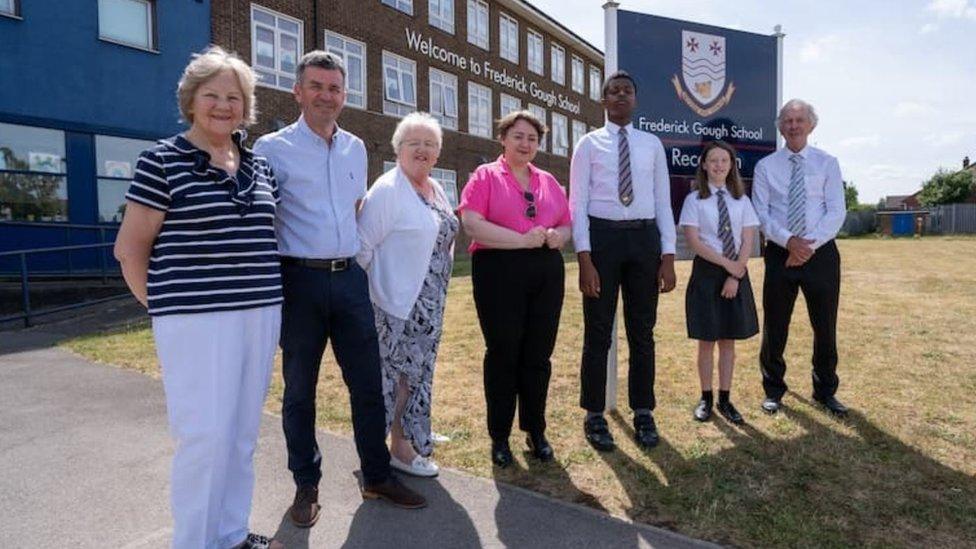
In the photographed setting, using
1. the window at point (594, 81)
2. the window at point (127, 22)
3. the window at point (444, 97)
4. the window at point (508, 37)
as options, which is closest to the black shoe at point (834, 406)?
the window at point (127, 22)

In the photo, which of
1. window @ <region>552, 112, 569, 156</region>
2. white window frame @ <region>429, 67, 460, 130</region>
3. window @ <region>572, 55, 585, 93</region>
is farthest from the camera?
window @ <region>572, 55, 585, 93</region>

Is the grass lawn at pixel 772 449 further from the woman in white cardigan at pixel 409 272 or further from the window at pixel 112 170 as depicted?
the window at pixel 112 170

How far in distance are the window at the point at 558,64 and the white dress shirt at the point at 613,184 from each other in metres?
26.3

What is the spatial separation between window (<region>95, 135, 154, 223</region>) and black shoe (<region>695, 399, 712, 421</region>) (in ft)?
39.2

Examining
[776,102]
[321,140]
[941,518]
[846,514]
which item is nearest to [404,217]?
[321,140]

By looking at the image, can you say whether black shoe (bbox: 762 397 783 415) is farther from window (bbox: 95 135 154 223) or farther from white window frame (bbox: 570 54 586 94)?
white window frame (bbox: 570 54 586 94)

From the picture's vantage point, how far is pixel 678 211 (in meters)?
4.75

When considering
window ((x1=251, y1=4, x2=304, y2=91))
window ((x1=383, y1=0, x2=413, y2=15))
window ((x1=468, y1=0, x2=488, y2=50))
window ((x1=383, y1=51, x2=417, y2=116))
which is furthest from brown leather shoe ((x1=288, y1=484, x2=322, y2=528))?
window ((x1=468, y1=0, x2=488, y2=50))

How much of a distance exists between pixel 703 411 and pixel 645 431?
2.19ft

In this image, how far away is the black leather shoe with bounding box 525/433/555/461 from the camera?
12.4 feet

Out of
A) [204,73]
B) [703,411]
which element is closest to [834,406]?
[703,411]

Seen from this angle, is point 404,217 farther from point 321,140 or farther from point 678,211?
point 678,211

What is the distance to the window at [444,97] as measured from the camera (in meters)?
21.3

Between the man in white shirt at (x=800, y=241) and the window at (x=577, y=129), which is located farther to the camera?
the window at (x=577, y=129)
